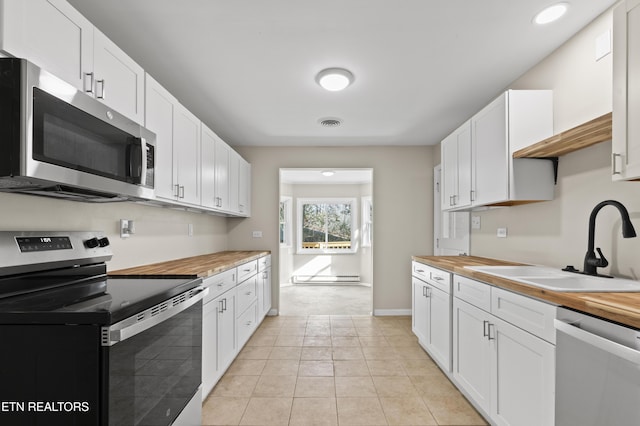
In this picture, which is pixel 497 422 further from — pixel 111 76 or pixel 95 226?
pixel 111 76

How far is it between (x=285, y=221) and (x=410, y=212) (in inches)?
140

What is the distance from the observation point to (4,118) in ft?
3.50

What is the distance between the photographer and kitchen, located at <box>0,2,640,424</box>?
1835 mm

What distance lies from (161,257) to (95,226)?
2.85 ft

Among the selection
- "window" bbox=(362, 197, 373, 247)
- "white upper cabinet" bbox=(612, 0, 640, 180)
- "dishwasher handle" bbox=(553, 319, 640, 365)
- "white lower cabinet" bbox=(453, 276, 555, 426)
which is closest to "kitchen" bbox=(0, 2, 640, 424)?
"white upper cabinet" bbox=(612, 0, 640, 180)

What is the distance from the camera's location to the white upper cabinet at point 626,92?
134 centimetres

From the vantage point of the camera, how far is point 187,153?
2625mm

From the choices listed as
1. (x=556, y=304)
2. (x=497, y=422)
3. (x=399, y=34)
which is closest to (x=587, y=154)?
(x=556, y=304)

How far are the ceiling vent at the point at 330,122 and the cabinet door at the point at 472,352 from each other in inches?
88.8

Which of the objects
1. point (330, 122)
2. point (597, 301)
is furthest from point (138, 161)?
point (330, 122)

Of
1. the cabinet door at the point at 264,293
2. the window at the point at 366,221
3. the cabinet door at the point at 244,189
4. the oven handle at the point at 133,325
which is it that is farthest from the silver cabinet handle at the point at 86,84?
the window at the point at 366,221

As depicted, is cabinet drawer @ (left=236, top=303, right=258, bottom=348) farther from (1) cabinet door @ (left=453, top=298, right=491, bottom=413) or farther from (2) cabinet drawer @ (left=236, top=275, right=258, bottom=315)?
(1) cabinet door @ (left=453, top=298, right=491, bottom=413)

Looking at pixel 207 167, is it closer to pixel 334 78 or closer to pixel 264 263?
pixel 334 78

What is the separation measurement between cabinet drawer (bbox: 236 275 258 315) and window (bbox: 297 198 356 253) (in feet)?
13.1
